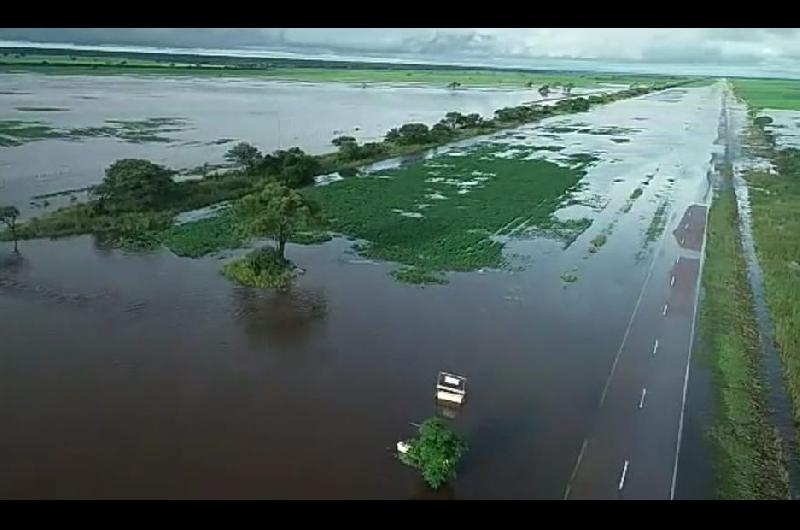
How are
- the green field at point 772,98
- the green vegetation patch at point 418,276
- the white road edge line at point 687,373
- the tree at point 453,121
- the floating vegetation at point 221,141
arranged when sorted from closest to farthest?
the white road edge line at point 687,373 < the green vegetation patch at point 418,276 < the floating vegetation at point 221,141 < the tree at point 453,121 < the green field at point 772,98

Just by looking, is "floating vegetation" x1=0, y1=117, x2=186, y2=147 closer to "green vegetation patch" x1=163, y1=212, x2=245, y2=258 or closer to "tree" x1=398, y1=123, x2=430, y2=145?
"tree" x1=398, y1=123, x2=430, y2=145

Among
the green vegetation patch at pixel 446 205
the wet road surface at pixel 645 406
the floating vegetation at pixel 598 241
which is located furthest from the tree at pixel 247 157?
the wet road surface at pixel 645 406

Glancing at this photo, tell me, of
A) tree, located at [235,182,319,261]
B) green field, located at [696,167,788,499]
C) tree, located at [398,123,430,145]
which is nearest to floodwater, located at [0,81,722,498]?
tree, located at [235,182,319,261]

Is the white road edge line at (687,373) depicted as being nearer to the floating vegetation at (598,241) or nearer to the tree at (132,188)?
the floating vegetation at (598,241)

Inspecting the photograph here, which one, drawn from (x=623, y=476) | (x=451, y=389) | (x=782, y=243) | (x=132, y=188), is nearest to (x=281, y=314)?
(x=451, y=389)

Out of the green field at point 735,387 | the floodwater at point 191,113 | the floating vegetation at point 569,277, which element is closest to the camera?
the green field at point 735,387
